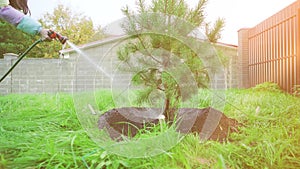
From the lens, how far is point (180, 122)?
105cm

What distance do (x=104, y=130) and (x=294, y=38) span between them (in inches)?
70.6

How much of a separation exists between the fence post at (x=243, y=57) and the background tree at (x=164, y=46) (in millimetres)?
1543

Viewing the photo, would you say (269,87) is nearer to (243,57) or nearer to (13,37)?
(243,57)

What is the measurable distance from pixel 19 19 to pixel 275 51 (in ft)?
6.85

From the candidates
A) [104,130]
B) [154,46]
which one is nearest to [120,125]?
[104,130]

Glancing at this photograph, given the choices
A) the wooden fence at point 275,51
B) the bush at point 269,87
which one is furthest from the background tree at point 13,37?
the wooden fence at point 275,51

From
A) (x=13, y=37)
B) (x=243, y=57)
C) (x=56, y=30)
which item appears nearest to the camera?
(x=13, y=37)

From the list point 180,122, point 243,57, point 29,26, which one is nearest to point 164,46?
point 180,122

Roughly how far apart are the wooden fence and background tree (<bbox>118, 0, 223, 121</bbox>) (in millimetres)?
1311

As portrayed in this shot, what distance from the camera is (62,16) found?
12.7 feet

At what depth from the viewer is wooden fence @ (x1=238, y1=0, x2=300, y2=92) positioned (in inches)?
80.7

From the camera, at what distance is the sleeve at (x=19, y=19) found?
835 millimetres

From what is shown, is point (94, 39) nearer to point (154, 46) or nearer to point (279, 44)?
point (154, 46)

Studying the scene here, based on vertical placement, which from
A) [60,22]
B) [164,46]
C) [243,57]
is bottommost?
[164,46]
